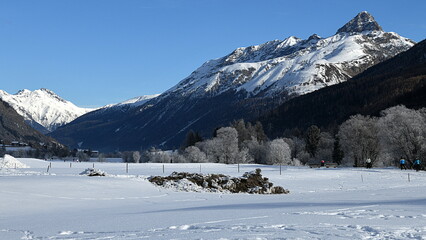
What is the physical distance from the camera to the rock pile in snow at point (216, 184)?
35312mm

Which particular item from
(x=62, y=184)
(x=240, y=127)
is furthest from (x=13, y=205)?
(x=240, y=127)

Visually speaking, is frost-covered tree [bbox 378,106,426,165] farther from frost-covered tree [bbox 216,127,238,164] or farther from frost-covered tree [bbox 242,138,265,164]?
frost-covered tree [bbox 242,138,265,164]

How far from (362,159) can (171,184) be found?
59.5 metres

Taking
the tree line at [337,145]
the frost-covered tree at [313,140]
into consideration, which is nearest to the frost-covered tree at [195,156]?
the tree line at [337,145]

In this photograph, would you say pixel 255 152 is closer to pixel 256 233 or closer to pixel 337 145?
pixel 337 145

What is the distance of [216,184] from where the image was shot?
37156mm

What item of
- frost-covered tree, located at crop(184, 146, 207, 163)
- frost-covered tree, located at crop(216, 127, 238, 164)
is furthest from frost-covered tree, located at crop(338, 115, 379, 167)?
frost-covered tree, located at crop(184, 146, 207, 163)

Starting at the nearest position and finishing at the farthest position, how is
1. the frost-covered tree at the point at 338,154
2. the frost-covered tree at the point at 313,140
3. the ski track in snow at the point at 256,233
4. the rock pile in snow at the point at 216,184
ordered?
the ski track in snow at the point at 256,233 < the rock pile in snow at the point at 216,184 < the frost-covered tree at the point at 338,154 < the frost-covered tree at the point at 313,140

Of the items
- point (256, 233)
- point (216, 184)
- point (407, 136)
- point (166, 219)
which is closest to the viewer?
point (256, 233)

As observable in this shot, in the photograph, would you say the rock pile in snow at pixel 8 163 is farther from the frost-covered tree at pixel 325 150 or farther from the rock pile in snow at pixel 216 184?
the frost-covered tree at pixel 325 150

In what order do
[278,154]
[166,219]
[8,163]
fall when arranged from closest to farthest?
[166,219] < [8,163] < [278,154]

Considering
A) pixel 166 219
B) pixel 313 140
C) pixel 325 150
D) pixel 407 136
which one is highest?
pixel 313 140

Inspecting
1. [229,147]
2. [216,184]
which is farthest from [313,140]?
[216,184]

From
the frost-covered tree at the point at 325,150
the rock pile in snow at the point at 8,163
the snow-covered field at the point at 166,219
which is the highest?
the frost-covered tree at the point at 325,150
